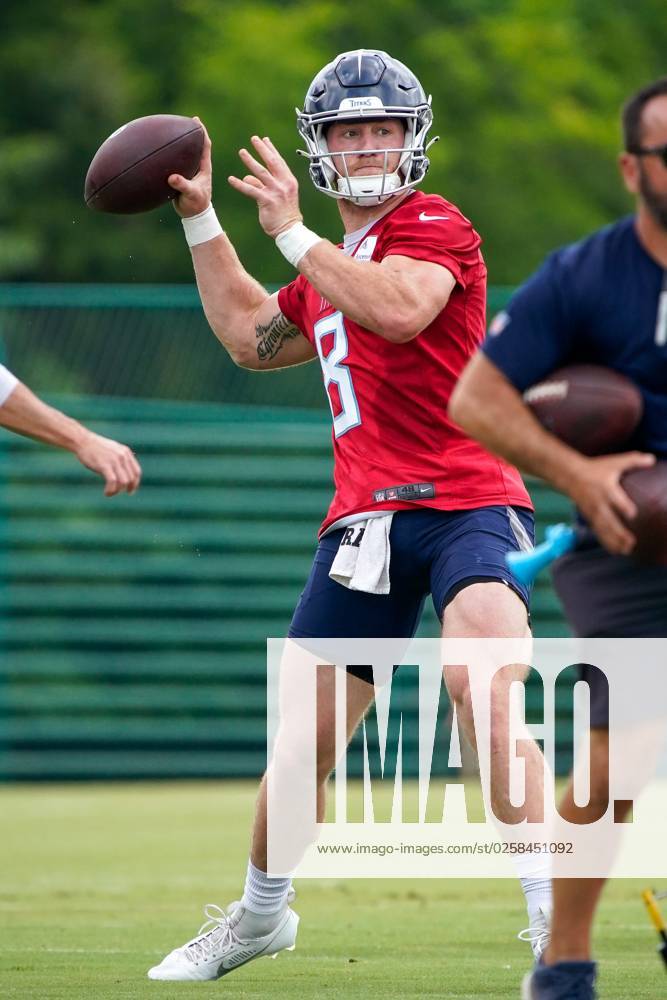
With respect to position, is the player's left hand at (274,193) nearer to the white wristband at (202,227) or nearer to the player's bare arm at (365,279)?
the player's bare arm at (365,279)

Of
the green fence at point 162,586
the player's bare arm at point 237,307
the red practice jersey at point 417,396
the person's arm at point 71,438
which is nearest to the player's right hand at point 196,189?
the player's bare arm at point 237,307

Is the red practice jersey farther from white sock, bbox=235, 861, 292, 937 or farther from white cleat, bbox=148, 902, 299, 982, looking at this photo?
white cleat, bbox=148, 902, 299, 982

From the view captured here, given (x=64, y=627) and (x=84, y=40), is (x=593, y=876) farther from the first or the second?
(x=84, y=40)

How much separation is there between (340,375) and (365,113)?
2.56 feet

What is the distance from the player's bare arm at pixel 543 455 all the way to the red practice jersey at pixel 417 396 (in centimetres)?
126

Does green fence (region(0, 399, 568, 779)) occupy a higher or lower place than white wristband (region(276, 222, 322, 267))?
lower

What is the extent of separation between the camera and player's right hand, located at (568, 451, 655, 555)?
142 inches

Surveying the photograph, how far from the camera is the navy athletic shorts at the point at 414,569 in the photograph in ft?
16.0

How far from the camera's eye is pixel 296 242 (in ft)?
15.9

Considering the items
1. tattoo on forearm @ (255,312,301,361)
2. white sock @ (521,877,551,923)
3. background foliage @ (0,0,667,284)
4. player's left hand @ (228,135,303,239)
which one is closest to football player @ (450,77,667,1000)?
white sock @ (521,877,551,923)

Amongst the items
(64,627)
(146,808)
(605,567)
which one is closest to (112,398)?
(64,627)

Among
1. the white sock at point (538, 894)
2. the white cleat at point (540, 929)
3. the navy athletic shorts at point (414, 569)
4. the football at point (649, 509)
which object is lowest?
the white cleat at point (540, 929)

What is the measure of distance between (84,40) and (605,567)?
19.6 m

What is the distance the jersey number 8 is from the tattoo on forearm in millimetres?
345
